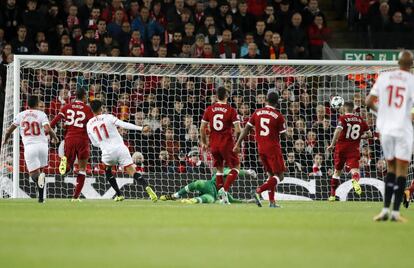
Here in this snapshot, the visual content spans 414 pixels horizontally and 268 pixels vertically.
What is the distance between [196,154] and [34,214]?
7869 mm

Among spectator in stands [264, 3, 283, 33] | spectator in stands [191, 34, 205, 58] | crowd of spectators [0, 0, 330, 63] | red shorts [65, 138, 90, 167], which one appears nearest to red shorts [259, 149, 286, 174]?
red shorts [65, 138, 90, 167]

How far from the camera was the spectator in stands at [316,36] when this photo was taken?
79.2 ft

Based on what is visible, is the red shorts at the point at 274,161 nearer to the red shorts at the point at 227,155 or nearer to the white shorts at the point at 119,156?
the red shorts at the point at 227,155

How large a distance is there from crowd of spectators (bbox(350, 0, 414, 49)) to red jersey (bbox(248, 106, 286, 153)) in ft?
29.2

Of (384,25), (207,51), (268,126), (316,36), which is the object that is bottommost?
(268,126)

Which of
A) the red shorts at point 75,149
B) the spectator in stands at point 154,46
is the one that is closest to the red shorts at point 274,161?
the red shorts at point 75,149

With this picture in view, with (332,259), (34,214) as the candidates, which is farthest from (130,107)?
(332,259)

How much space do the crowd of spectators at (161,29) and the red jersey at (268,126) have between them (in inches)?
240

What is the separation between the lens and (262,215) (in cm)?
1369

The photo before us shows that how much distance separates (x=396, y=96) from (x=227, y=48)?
37.2 ft

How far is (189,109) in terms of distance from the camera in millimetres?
21578

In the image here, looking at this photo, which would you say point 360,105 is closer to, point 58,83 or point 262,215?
point 58,83

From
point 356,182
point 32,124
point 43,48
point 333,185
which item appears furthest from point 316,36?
point 32,124

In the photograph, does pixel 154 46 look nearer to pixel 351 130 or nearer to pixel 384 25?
pixel 351 130
